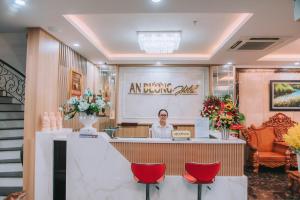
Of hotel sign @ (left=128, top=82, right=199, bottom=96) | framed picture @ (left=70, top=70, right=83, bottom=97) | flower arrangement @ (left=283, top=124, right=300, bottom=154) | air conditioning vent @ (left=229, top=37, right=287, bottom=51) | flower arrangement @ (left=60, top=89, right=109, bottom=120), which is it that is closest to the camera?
flower arrangement @ (left=283, top=124, right=300, bottom=154)

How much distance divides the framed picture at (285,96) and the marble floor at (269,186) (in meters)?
1.83

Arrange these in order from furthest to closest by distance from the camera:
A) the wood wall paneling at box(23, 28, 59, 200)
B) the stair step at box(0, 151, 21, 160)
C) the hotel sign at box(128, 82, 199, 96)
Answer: the hotel sign at box(128, 82, 199, 96), the stair step at box(0, 151, 21, 160), the wood wall paneling at box(23, 28, 59, 200)

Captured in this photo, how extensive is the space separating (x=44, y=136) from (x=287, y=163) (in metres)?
5.92

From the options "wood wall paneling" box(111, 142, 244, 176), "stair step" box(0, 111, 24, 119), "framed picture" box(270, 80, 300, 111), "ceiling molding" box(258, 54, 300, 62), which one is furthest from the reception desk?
"framed picture" box(270, 80, 300, 111)

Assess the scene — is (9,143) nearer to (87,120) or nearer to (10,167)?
(10,167)

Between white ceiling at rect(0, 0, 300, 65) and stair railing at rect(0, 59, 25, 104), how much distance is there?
199cm

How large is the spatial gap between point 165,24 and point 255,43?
1.86 metres

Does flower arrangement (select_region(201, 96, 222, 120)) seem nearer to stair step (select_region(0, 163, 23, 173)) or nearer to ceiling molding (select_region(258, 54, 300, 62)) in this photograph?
stair step (select_region(0, 163, 23, 173))

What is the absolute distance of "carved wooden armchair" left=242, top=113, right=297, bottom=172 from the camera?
23.8 ft

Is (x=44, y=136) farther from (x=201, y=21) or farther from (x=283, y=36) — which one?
(x=283, y=36)

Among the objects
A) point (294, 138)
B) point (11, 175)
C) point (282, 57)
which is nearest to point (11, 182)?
point (11, 175)

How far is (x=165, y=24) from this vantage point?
16.7 feet

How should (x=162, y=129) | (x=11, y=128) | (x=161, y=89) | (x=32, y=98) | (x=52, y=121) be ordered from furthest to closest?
(x=161, y=89)
(x=11, y=128)
(x=162, y=129)
(x=52, y=121)
(x=32, y=98)

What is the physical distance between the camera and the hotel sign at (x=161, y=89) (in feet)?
27.6
